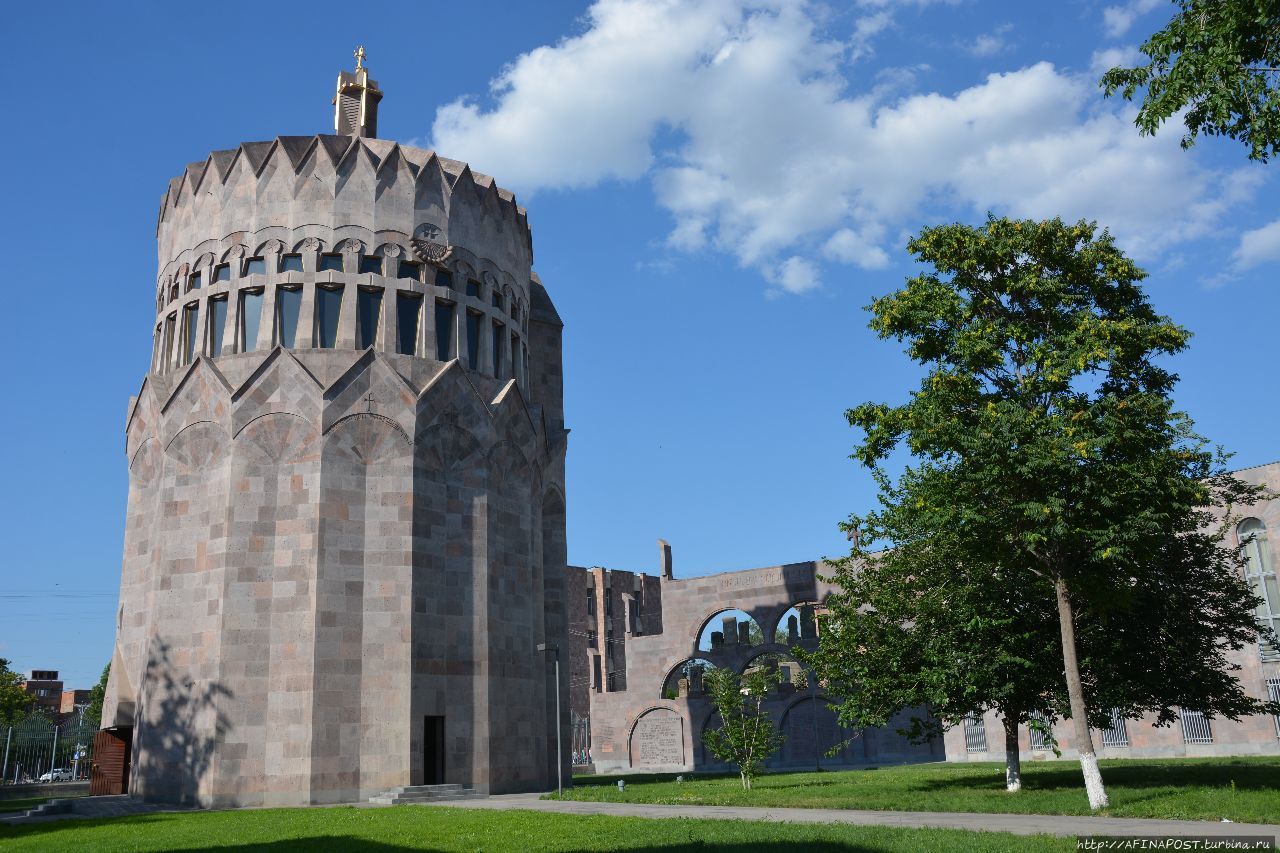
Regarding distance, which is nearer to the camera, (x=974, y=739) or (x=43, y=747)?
(x=974, y=739)

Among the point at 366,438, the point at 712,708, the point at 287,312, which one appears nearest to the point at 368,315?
the point at 287,312

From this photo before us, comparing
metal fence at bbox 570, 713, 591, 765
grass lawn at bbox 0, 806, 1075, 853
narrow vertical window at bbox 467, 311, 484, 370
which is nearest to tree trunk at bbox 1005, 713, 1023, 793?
grass lawn at bbox 0, 806, 1075, 853

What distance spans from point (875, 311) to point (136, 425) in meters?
28.5

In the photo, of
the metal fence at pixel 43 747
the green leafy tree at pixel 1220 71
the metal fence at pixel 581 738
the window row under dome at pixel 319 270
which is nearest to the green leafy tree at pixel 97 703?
the metal fence at pixel 43 747

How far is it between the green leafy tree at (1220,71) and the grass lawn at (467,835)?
40.6 ft

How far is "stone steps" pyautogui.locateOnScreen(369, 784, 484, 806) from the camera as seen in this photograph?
98.5 feet

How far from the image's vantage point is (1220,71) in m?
17.2

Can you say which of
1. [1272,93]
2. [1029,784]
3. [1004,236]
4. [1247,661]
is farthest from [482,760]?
[1247,661]

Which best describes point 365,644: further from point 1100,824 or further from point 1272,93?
point 1272,93

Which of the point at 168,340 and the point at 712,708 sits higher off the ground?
the point at 168,340

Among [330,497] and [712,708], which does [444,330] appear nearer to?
[330,497]

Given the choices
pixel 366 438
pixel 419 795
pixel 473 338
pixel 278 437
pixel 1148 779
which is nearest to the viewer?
pixel 1148 779

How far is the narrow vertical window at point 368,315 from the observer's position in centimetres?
3531

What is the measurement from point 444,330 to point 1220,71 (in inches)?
1047
